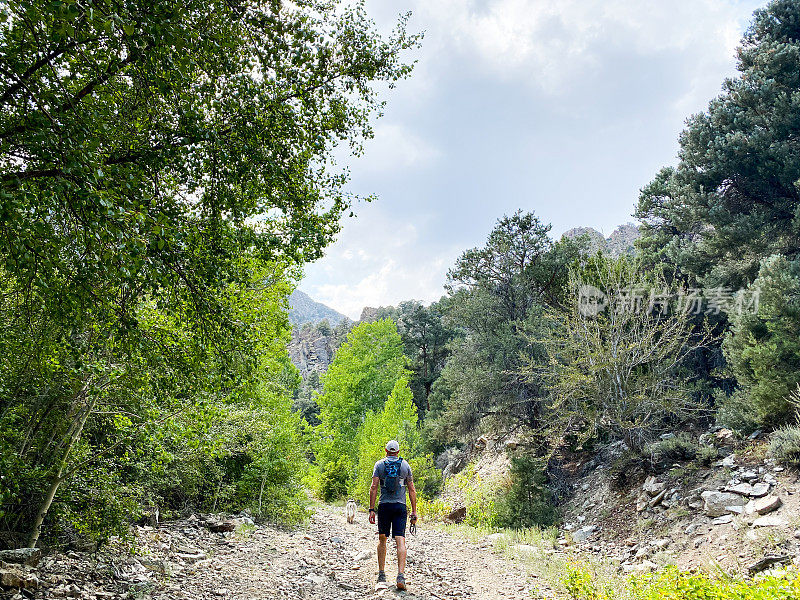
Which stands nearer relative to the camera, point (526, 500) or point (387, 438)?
point (526, 500)

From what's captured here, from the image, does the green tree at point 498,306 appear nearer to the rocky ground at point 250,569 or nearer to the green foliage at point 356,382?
the green foliage at point 356,382

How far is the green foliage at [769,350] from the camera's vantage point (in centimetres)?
998

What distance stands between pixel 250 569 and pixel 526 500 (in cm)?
869

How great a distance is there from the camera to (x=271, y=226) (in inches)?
222

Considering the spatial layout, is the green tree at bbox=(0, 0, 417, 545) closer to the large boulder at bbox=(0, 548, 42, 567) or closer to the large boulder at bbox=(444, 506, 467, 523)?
the large boulder at bbox=(0, 548, 42, 567)

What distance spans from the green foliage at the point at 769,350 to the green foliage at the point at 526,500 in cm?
532

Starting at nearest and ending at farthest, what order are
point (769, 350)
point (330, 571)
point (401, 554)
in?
point (401, 554), point (330, 571), point (769, 350)

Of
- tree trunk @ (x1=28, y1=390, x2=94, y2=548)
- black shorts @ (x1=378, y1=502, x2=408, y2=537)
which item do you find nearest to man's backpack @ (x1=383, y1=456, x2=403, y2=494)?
black shorts @ (x1=378, y1=502, x2=408, y2=537)

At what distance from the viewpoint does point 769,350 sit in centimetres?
1024

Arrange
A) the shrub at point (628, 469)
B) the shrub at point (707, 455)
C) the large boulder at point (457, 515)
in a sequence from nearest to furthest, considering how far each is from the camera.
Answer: the shrub at point (707, 455), the shrub at point (628, 469), the large boulder at point (457, 515)

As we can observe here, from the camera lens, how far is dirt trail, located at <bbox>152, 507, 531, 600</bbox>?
5.65 m

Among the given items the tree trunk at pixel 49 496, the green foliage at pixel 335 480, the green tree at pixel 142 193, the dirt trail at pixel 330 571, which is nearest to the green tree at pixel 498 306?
the green foliage at pixel 335 480

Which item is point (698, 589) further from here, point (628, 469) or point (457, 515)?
point (457, 515)

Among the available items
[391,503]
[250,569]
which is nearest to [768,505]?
[391,503]
